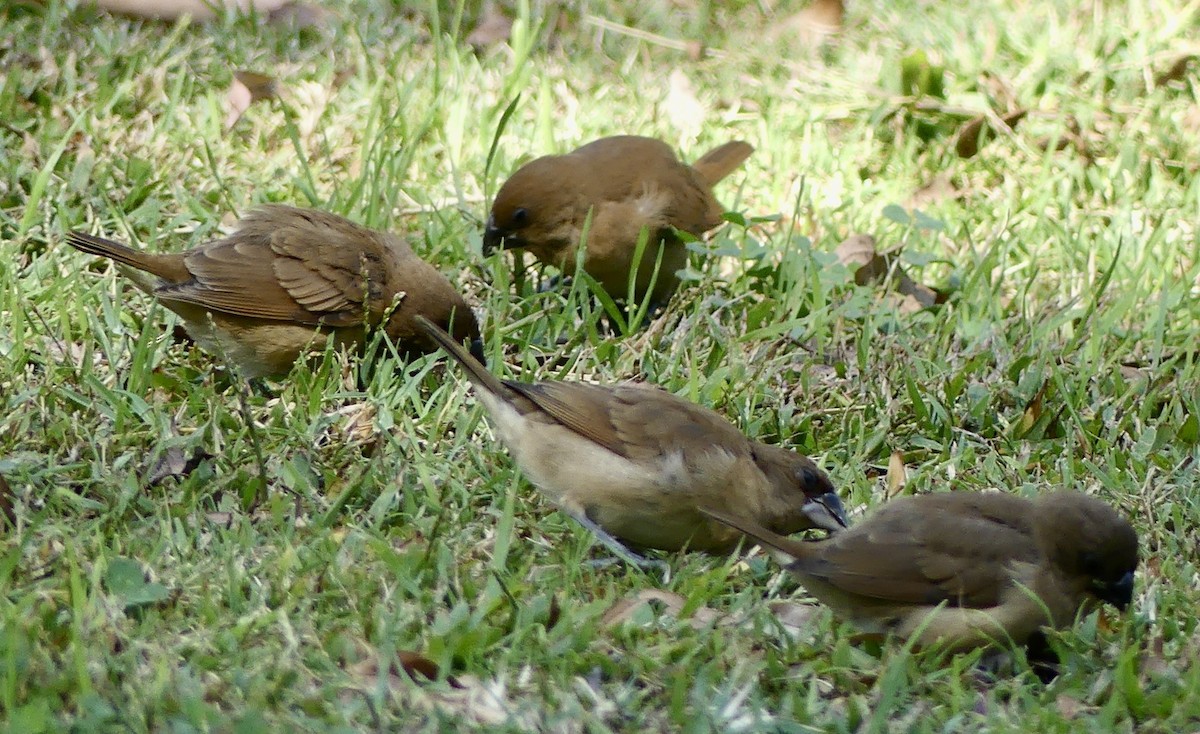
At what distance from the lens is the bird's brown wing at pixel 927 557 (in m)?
4.32

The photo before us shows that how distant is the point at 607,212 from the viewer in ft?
21.7

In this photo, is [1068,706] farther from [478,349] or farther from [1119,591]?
[478,349]

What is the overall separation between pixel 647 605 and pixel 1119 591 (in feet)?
4.64

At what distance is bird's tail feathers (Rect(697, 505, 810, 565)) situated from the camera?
4492 millimetres

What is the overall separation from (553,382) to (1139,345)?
2.83 m

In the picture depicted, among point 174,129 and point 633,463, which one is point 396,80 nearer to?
point 174,129

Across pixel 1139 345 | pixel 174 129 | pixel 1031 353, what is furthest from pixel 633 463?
pixel 174 129

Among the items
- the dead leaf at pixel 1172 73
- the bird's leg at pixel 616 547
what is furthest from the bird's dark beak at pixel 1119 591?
the dead leaf at pixel 1172 73

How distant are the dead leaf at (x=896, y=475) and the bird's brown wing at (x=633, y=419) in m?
0.67

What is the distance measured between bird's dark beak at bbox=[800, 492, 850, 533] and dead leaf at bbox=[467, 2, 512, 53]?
466 centimetres

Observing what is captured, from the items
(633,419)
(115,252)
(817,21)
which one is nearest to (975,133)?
(817,21)

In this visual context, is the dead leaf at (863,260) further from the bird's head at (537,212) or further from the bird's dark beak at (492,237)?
the bird's dark beak at (492,237)

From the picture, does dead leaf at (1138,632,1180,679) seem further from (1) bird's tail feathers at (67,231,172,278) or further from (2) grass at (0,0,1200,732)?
(1) bird's tail feathers at (67,231,172,278)

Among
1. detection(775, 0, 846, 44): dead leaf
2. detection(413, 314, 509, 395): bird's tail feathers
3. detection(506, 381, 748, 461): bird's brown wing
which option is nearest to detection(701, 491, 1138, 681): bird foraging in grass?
detection(506, 381, 748, 461): bird's brown wing
